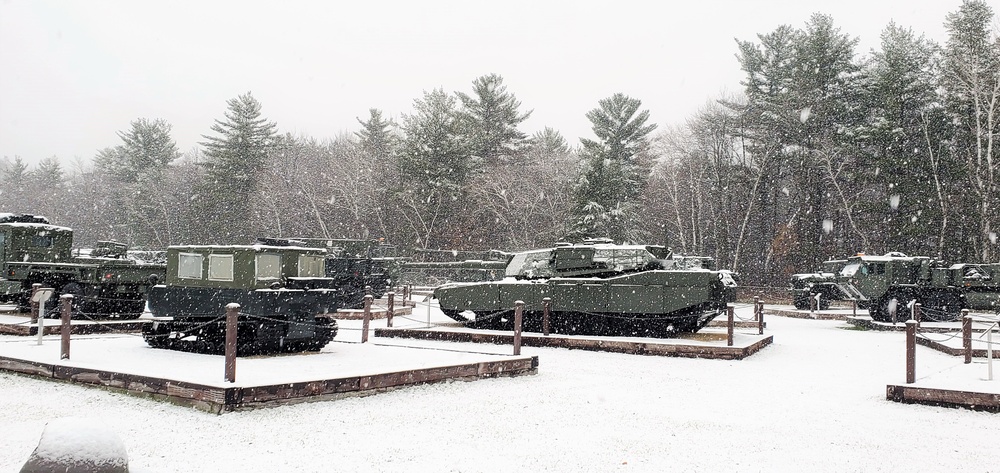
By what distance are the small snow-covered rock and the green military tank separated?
34.3 ft

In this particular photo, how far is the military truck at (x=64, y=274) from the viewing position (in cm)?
1527

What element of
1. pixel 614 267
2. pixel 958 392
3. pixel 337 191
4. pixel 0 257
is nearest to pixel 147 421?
pixel 958 392

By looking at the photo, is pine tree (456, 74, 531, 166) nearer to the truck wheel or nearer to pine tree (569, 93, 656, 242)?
pine tree (569, 93, 656, 242)

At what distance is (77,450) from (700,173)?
122 ft

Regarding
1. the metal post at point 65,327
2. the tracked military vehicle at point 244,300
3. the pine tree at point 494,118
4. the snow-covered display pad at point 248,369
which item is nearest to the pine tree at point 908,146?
the pine tree at point 494,118

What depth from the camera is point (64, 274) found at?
51.0 ft

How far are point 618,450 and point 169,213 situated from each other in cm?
5065

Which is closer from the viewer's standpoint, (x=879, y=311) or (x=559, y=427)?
(x=559, y=427)

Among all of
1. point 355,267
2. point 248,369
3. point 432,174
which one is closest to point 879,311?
point 355,267

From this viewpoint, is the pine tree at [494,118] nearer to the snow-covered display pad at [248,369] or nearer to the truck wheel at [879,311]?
the truck wheel at [879,311]

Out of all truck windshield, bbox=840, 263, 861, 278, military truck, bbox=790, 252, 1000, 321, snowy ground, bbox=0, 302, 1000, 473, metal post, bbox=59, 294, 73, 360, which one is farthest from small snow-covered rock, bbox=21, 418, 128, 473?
truck windshield, bbox=840, 263, 861, 278

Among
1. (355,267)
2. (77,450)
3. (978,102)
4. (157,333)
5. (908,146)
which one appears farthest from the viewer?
(908,146)

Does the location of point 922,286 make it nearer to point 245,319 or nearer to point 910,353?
point 910,353

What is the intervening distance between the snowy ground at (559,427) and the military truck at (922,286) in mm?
9908
